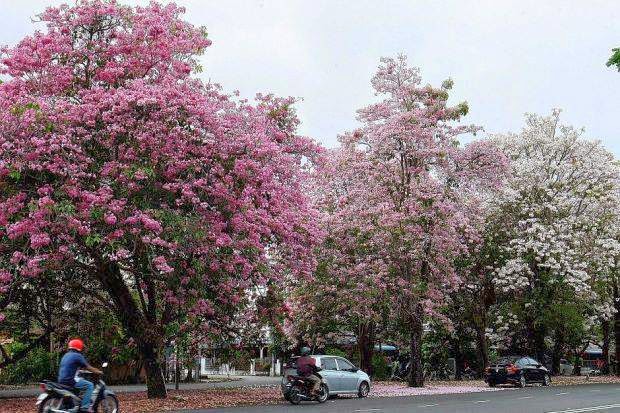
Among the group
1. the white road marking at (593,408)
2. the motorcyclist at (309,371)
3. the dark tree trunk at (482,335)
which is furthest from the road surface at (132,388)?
the white road marking at (593,408)

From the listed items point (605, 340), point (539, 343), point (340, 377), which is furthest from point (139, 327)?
point (605, 340)

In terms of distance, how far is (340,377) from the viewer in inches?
953

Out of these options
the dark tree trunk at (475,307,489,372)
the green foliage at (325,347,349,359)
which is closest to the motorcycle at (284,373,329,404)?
the dark tree trunk at (475,307,489,372)

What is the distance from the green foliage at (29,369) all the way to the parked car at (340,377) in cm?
1466

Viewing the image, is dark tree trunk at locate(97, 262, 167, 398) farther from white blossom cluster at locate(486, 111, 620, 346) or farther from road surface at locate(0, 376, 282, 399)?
white blossom cluster at locate(486, 111, 620, 346)

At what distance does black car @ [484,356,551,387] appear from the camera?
102 feet

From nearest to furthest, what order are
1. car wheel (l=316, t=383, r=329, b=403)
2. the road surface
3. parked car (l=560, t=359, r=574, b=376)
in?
1. car wheel (l=316, t=383, r=329, b=403)
2. the road surface
3. parked car (l=560, t=359, r=574, b=376)

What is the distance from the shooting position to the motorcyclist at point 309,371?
20.8 m

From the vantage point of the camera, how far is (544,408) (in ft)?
58.1

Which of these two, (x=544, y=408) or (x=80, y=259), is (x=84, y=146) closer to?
(x=80, y=259)

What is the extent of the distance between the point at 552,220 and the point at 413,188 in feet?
30.3

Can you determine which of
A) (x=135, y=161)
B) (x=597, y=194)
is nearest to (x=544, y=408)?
(x=135, y=161)

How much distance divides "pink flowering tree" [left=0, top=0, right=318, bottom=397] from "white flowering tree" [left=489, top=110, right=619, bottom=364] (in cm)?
1846

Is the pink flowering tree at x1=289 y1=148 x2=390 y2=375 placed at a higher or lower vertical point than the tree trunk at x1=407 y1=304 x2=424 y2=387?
higher
